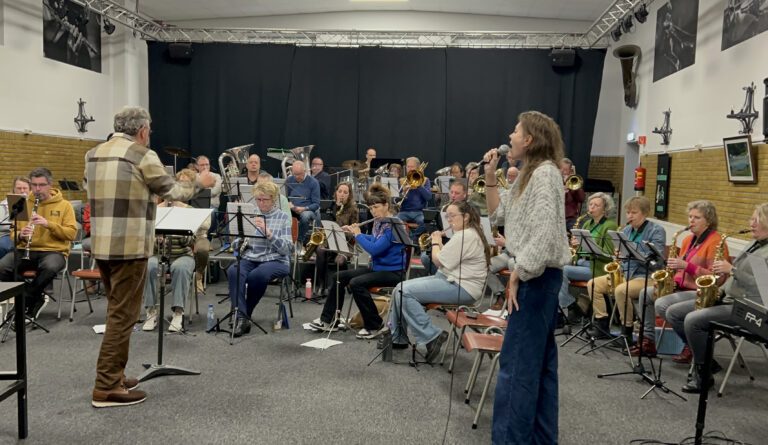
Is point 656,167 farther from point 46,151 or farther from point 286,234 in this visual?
point 46,151

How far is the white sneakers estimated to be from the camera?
208 inches

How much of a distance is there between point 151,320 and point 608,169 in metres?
10.1

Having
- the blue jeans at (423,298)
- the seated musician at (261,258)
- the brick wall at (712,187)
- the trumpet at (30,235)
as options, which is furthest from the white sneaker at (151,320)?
the brick wall at (712,187)

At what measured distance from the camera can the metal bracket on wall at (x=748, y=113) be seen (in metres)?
6.55

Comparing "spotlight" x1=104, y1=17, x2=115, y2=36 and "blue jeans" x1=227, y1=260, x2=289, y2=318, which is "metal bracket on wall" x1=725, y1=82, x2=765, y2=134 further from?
"spotlight" x1=104, y1=17, x2=115, y2=36

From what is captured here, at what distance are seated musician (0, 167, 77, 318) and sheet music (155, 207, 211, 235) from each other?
1.60 meters

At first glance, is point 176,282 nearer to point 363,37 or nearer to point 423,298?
point 423,298

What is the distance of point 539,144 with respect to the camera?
2537mm

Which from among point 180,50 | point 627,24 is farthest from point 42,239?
point 627,24

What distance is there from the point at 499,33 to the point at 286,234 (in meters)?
7.93

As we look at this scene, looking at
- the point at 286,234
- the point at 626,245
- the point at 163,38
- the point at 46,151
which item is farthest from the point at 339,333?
the point at 163,38

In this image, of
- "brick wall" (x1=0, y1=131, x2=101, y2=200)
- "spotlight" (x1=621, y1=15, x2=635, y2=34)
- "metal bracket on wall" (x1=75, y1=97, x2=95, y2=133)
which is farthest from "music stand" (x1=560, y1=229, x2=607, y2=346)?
"metal bracket on wall" (x1=75, y1=97, x2=95, y2=133)

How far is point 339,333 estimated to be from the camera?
17.7 ft

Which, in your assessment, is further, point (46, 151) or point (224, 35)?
point (224, 35)
